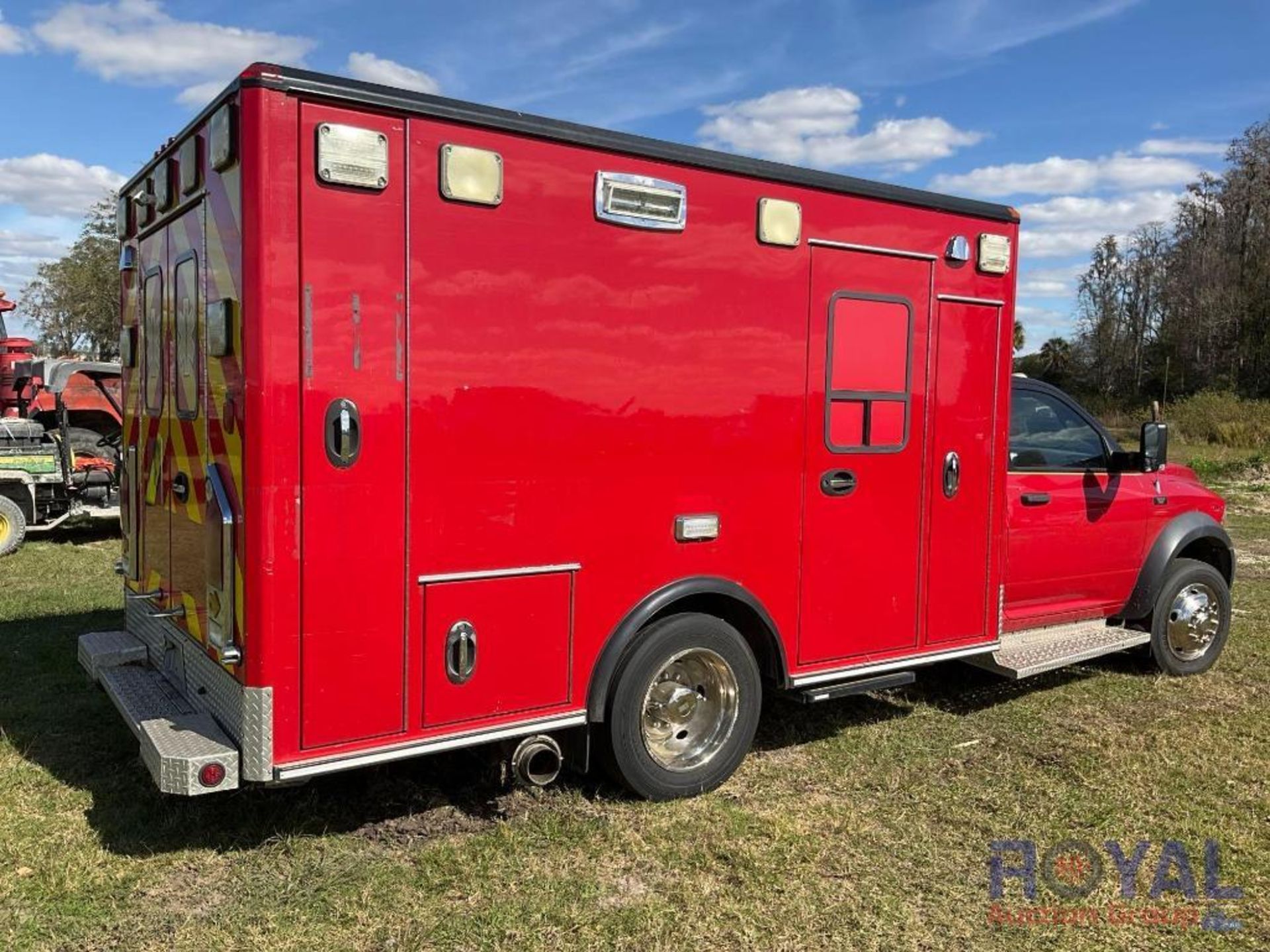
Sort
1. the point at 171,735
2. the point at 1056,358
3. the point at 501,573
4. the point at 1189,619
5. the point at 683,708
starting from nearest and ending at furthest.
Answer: the point at 171,735
the point at 501,573
the point at 683,708
the point at 1189,619
the point at 1056,358

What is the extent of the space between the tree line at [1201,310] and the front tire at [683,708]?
42380 millimetres

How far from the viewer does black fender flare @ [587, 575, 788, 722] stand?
3996mm

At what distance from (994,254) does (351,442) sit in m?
3.38

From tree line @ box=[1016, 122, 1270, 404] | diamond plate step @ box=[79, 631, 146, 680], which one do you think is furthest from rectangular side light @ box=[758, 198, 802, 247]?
tree line @ box=[1016, 122, 1270, 404]

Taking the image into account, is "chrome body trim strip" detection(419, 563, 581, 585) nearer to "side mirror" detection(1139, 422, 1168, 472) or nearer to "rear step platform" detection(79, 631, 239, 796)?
"rear step platform" detection(79, 631, 239, 796)

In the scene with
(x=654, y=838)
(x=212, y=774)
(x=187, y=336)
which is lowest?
(x=654, y=838)

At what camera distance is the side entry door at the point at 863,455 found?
456cm

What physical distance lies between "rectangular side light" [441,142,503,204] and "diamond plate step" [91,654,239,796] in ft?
6.63

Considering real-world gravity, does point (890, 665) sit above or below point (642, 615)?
below

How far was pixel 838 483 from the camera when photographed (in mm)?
4637

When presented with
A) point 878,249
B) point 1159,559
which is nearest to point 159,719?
point 878,249

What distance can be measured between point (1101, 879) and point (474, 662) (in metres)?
2.44

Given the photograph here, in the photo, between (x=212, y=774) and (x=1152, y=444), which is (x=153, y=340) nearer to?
(x=212, y=774)

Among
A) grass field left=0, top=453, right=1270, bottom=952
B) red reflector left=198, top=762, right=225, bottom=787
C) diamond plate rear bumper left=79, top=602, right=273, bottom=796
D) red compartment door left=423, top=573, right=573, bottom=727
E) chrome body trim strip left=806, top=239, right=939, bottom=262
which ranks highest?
chrome body trim strip left=806, top=239, right=939, bottom=262
